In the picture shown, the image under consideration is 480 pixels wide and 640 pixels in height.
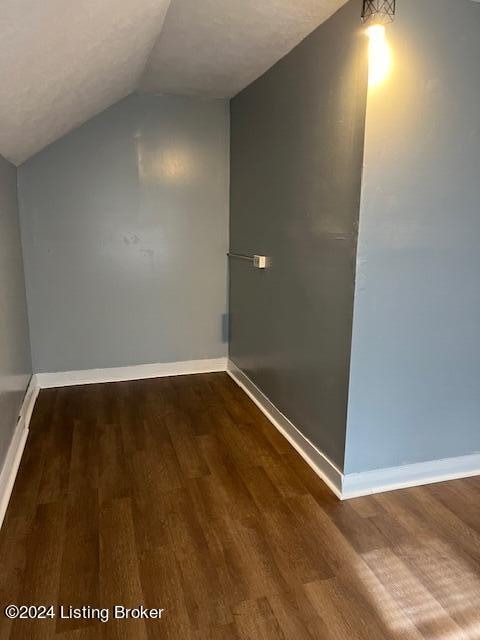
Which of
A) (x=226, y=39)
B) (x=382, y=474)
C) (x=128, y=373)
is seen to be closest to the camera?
(x=382, y=474)

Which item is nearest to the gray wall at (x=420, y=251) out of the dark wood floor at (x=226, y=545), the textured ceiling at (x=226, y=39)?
the dark wood floor at (x=226, y=545)

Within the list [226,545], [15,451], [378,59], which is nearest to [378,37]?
[378,59]

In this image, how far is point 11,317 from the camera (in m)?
2.55

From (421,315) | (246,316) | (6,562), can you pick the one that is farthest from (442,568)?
(246,316)

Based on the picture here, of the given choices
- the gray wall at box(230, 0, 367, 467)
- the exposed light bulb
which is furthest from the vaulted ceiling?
the exposed light bulb

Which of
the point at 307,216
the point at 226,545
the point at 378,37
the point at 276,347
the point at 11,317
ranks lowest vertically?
the point at 226,545

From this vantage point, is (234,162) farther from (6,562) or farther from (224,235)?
(6,562)

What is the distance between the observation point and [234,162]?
3455 mm

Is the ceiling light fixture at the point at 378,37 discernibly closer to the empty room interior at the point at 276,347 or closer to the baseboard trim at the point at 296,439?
the empty room interior at the point at 276,347

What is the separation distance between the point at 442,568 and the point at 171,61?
2.85 m

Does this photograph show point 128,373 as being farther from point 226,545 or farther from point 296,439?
point 226,545

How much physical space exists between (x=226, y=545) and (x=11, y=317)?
5.54 ft

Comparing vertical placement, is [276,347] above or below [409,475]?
above

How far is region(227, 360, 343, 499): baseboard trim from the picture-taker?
7.16 ft
